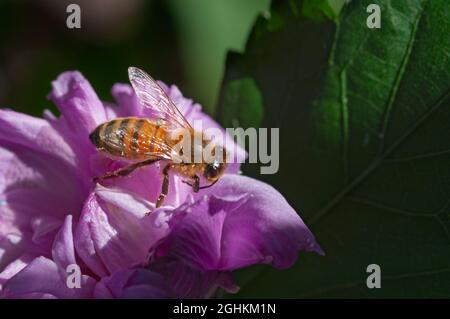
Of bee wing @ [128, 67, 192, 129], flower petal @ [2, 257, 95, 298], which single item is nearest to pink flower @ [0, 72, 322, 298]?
flower petal @ [2, 257, 95, 298]

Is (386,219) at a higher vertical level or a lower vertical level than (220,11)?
lower

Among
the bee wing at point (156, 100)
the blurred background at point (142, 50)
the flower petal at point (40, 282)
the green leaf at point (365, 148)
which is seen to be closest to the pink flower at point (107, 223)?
the flower petal at point (40, 282)

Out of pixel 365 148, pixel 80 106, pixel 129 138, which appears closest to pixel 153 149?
pixel 129 138

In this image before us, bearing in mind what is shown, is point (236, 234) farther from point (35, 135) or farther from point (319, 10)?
point (319, 10)

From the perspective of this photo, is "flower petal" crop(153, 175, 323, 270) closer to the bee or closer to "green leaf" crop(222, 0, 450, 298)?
the bee

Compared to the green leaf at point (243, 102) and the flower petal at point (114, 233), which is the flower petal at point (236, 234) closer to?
the flower petal at point (114, 233)

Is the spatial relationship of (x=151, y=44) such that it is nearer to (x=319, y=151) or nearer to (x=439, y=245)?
Answer: (x=319, y=151)
